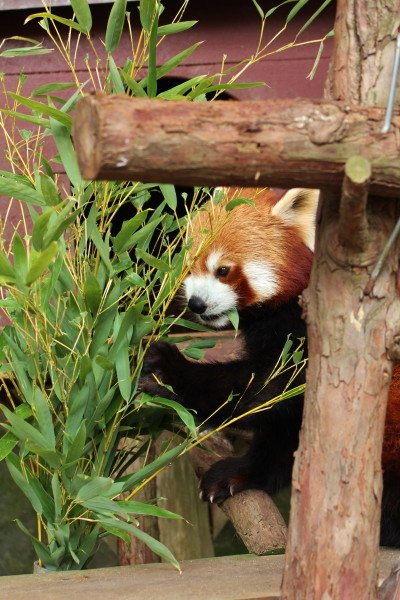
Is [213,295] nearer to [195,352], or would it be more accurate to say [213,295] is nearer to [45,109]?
[195,352]

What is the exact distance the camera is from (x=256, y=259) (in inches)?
98.0

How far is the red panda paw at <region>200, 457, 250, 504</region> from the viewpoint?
255 centimetres

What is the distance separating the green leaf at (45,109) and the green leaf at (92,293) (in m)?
0.36

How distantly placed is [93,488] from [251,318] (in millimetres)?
903

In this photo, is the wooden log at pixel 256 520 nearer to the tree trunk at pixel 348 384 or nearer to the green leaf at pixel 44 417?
the green leaf at pixel 44 417

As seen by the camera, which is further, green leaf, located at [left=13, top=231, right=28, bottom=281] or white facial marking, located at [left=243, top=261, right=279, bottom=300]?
white facial marking, located at [left=243, top=261, right=279, bottom=300]

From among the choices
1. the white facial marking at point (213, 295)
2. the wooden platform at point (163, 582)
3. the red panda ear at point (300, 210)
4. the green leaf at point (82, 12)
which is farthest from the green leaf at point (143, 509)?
the green leaf at point (82, 12)

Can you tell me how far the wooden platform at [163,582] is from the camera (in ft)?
5.71

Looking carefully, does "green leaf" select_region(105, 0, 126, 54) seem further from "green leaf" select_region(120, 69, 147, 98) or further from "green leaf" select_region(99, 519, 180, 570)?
"green leaf" select_region(99, 519, 180, 570)

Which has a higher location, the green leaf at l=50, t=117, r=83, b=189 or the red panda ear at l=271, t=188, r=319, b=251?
the green leaf at l=50, t=117, r=83, b=189

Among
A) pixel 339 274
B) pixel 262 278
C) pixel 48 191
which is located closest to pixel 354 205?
pixel 339 274

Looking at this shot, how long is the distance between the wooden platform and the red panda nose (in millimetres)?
775

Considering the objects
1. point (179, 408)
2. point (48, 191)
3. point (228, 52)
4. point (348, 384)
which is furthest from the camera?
point (228, 52)

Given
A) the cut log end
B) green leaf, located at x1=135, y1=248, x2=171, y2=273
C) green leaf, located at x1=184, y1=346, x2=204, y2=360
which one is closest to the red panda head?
green leaf, located at x1=184, y1=346, x2=204, y2=360
